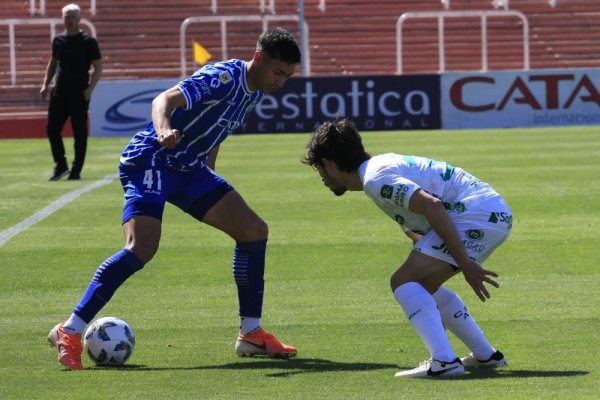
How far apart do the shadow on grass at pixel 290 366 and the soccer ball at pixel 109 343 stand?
2.0 inches

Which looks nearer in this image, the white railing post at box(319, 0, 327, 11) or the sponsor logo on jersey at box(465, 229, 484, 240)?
the sponsor logo on jersey at box(465, 229, 484, 240)

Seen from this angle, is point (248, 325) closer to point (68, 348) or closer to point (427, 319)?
point (68, 348)

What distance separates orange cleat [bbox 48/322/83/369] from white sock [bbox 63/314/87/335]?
0.02 m

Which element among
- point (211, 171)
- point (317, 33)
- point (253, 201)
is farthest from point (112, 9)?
point (211, 171)

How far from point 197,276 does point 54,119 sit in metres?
8.08

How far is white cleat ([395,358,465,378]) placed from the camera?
251 inches

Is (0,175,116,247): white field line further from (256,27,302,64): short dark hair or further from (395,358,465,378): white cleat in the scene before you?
(395,358,465,378): white cleat

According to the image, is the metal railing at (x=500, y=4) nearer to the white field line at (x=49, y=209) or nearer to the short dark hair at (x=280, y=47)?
the white field line at (x=49, y=209)

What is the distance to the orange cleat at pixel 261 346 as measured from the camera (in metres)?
7.19

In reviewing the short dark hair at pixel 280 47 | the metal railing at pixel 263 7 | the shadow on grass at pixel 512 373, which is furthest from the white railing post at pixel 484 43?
the shadow on grass at pixel 512 373

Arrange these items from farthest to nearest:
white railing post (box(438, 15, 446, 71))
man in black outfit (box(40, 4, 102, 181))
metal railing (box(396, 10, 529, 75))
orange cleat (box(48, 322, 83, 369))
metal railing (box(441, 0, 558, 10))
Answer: metal railing (box(441, 0, 558, 10)) → white railing post (box(438, 15, 446, 71)) → metal railing (box(396, 10, 529, 75)) → man in black outfit (box(40, 4, 102, 181)) → orange cleat (box(48, 322, 83, 369))

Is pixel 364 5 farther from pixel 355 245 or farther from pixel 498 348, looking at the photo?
pixel 498 348

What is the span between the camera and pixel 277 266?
10.4 metres

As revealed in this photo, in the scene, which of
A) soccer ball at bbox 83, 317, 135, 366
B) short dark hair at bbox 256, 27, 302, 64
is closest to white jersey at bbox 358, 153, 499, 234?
short dark hair at bbox 256, 27, 302, 64
